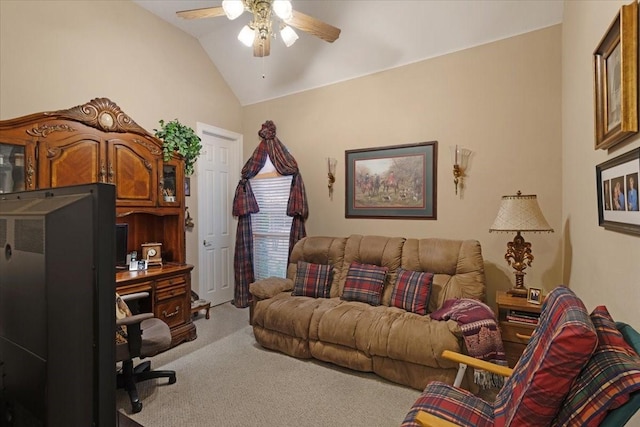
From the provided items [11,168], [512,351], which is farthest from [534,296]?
[11,168]

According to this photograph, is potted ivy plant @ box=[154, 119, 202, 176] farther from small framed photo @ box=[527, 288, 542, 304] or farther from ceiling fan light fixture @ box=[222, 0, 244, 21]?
small framed photo @ box=[527, 288, 542, 304]

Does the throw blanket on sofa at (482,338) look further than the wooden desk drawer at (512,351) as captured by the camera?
No

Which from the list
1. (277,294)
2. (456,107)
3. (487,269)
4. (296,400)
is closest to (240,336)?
(277,294)

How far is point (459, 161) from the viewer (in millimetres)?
3418

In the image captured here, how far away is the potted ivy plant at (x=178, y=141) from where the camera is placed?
3.60 meters

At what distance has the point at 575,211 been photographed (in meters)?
2.51

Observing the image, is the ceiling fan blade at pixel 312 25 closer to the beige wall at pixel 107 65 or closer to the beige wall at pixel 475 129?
the beige wall at pixel 475 129

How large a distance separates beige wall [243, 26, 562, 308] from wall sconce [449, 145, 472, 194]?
6 centimetres

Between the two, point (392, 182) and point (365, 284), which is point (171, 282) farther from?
point (392, 182)

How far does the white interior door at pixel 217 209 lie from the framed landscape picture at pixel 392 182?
1.85 meters

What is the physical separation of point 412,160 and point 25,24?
381 cm

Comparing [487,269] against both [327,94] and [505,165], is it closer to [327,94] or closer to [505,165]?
[505,165]

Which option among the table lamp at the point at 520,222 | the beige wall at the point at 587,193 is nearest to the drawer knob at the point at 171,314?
the table lamp at the point at 520,222

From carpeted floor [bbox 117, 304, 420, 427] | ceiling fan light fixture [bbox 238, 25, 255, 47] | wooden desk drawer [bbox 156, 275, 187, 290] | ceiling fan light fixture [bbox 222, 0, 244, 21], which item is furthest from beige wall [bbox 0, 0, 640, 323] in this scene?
ceiling fan light fixture [bbox 222, 0, 244, 21]
